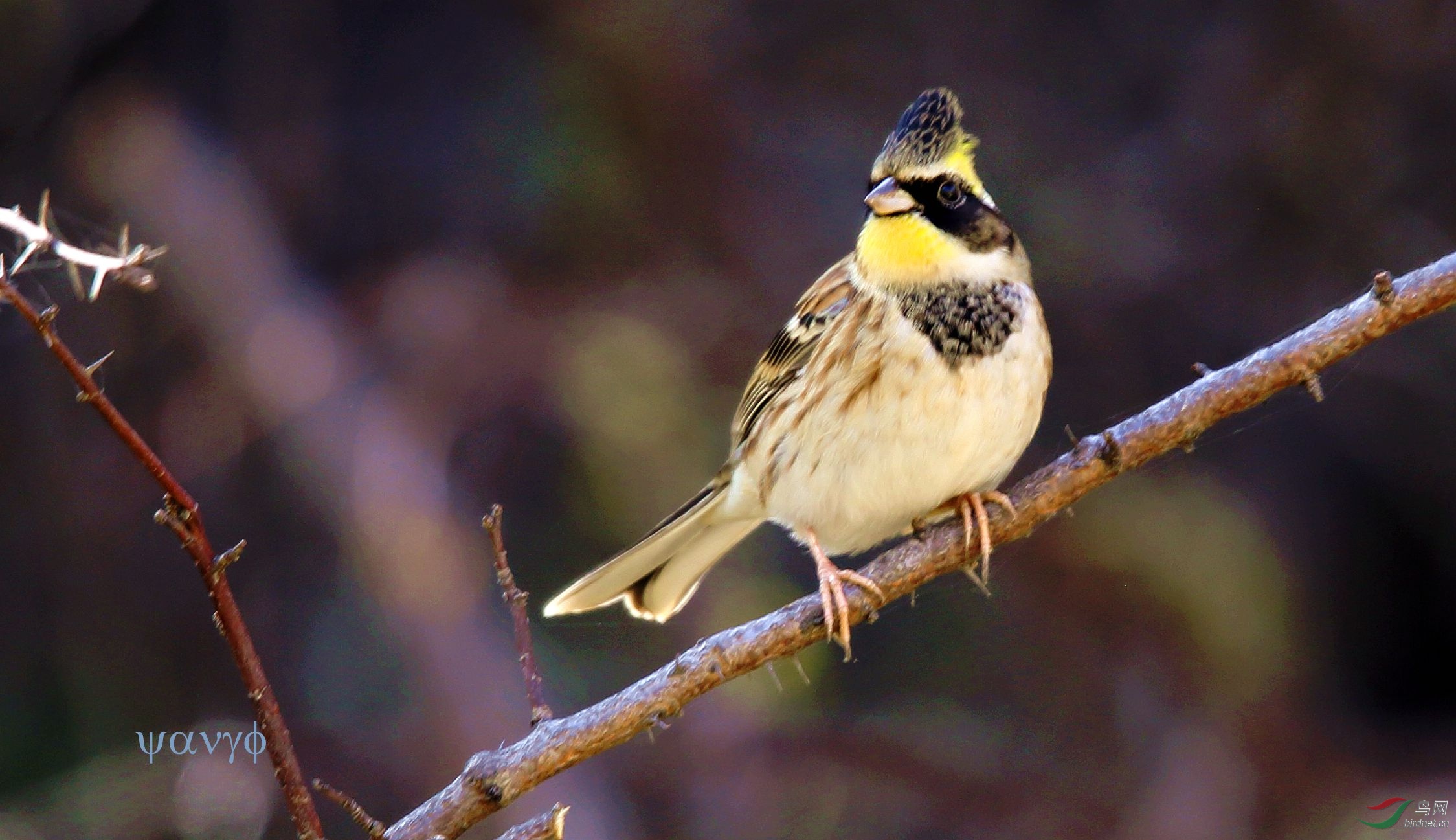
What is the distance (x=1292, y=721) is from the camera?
521cm

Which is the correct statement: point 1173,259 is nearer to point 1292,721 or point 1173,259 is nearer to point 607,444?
point 1292,721

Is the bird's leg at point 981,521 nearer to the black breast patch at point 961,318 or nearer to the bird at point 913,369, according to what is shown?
the bird at point 913,369

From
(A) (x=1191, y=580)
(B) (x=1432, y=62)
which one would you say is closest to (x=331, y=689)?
(A) (x=1191, y=580)

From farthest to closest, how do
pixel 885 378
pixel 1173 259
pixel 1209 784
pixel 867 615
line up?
pixel 1173 259 → pixel 1209 784 → pixel 885 378 → pixel 867 615

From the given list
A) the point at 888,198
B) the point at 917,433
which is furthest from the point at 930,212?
the point at 917,433

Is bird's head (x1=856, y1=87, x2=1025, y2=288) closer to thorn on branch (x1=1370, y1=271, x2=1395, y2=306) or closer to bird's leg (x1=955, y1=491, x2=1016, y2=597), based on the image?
bird's leg (x1=955, y1=491, x2=1016, y2=597)

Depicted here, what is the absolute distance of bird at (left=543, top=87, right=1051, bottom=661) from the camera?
8.77 ft

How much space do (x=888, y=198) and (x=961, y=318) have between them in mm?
289

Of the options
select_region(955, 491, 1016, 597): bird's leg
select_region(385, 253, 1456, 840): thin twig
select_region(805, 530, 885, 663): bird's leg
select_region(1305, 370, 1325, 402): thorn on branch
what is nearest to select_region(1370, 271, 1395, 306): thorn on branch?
select_region(385, 253, 1456, 840): thin twig

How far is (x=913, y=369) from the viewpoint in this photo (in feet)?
9.02

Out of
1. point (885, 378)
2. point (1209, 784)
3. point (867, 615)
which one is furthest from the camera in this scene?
point (1209, 784)

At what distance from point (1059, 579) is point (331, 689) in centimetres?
278

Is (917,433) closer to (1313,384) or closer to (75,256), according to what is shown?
(1313,384)

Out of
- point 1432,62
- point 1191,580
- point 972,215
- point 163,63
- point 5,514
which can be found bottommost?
point 1191,580
